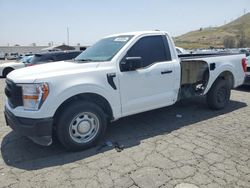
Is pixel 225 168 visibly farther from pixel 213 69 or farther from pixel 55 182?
pixel 213 69

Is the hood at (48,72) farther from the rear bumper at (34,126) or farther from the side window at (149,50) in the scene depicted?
the side window at (149,50)

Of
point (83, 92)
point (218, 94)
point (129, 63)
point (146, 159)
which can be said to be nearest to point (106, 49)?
point (129, 63)

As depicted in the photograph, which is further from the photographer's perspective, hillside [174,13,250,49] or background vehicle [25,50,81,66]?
hillside [174,13,250,49]

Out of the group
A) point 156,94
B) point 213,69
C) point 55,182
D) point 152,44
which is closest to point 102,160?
point 55,182

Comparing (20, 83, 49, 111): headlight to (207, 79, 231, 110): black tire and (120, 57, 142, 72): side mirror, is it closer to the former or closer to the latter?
(120, 57, 142, 72): side mirror

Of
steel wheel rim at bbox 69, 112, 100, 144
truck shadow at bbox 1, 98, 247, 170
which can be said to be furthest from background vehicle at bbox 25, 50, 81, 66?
steel wheel rim at bbox 69, 112, 100, 144

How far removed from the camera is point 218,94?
20.2 ft

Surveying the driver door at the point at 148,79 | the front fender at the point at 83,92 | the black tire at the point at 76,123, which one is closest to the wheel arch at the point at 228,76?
the driver door at the point at 148,79

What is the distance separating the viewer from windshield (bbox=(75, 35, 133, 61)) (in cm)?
439

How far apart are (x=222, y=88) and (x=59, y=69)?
14.1 ft

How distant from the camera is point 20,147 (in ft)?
13.6

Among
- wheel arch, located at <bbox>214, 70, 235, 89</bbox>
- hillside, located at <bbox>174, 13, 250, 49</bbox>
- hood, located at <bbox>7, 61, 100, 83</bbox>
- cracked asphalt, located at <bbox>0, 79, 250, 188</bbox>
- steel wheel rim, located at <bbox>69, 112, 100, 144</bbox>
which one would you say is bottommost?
cracked asphalt, located at <bbox>0, 79, 250, 188</bbox>

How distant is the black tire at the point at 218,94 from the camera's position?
6.02 metres

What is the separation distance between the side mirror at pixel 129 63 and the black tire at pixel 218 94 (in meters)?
2.68
